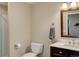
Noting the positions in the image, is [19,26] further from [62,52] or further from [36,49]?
[62,52]

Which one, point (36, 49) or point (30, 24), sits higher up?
point (30, 24)

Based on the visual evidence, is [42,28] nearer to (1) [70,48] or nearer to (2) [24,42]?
(2) [24,42]

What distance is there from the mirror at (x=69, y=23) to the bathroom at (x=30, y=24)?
0.13 feet

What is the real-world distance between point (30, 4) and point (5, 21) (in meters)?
0.29

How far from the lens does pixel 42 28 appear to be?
1447 mm

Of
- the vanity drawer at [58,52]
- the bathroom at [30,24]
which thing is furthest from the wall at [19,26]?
the vanity drawer at [58,52]

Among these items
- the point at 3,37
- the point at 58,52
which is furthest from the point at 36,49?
the point at 3,37

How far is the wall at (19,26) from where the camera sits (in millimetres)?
1415

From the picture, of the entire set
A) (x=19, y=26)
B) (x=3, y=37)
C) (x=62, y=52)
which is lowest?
(x=62, y=52)

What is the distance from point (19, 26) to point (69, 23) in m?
0.48

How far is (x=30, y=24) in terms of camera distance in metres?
1.44

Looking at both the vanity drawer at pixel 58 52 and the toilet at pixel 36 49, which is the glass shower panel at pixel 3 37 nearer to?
the toilet at pixel 36 49

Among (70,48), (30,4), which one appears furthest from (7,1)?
(70,48)

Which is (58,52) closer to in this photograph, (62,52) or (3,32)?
(62,52)
